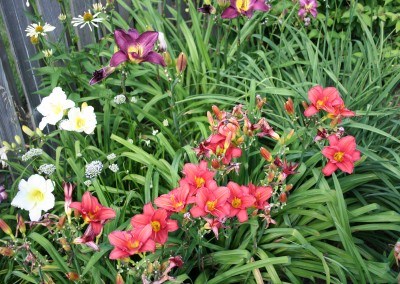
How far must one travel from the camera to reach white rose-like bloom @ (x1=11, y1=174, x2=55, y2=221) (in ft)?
5.49

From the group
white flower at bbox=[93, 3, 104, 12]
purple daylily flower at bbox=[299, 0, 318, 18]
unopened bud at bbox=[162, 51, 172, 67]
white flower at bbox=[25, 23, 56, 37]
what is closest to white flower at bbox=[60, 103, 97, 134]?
unopened bud at bbox=[162, 51, 172, 67]

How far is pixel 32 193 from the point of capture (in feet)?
5.59

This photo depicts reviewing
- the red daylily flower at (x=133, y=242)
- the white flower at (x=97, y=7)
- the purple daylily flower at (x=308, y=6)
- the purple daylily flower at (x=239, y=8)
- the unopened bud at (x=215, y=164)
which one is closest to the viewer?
the red daylily flower at (x=133, y=242)

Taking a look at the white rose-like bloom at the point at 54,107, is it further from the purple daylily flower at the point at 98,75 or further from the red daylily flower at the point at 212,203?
the red daylily flower at the point at 212,203

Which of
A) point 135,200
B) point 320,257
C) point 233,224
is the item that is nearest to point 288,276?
point 320,257

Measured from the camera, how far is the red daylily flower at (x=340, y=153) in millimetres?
1562

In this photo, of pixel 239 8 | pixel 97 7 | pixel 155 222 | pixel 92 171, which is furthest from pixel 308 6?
pixel 155 222

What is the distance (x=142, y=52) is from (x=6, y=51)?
0.90 m

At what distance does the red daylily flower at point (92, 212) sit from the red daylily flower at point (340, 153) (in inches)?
28.1

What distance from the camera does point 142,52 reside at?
1851mm

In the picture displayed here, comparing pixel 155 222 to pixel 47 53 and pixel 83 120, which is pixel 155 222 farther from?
pixel 47 53

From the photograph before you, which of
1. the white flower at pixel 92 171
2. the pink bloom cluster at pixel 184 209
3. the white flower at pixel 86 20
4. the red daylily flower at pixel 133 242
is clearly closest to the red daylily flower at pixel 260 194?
the pink bloom cluster at pixel 184 209

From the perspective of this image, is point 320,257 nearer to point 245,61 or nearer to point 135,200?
point 135,200

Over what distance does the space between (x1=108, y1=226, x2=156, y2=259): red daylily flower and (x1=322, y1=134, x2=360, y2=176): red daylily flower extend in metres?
0.62
